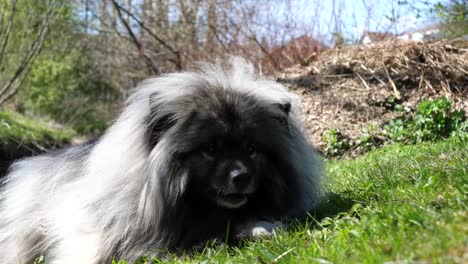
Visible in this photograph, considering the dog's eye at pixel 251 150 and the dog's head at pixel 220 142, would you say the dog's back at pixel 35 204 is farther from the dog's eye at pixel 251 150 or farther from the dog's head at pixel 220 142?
the dog's eye at pixel 251 150

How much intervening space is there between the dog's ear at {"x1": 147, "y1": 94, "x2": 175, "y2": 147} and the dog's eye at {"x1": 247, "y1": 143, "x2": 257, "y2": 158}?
0.58 metres

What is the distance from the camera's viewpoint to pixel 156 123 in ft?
13.3

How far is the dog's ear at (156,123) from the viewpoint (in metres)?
4.01

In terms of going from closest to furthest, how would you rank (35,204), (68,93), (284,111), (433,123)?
(284,111), (35,204), (433,123), (68,93)

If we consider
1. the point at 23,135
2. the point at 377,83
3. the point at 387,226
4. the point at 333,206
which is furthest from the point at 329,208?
the point at 23,135

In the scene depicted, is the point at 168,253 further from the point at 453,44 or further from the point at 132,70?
the point at 132,70

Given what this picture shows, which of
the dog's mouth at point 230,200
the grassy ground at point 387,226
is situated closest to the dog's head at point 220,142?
the dog's mouth at point 230,200

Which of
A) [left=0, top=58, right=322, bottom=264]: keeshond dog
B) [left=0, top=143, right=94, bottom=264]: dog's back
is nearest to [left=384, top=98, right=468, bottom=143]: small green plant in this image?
[left=0, top=58, right=322, bottom=264]: keeshond dog

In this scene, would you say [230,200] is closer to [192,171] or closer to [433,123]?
[192,171]

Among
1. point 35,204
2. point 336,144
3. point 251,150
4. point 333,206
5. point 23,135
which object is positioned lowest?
point 23,135

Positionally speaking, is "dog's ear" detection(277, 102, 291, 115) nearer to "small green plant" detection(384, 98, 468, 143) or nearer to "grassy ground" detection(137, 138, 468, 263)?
"grassy ground" detection(137, 138, 468, 263)

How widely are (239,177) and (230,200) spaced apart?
25 centimetres

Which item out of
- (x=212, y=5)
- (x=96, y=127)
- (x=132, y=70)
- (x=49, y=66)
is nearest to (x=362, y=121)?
(x=212, y=5)

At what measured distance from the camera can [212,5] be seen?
589 inches
